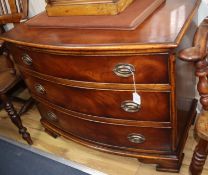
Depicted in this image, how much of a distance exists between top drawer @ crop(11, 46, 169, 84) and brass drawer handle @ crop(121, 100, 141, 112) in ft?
0.40

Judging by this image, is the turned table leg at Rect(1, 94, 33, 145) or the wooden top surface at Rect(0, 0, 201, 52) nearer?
the wooden top surface at Rect(0, 0, 201, 52)

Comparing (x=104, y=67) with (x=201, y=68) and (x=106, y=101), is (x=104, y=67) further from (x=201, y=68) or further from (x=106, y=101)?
(x=201, y=68)

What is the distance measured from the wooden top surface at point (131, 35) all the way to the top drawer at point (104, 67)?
66 mm

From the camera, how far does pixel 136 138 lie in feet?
4.45

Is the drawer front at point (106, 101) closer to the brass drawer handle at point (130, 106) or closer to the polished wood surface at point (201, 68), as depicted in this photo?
the brass drawer handle at point (130, 106)

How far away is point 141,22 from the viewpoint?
3.71 feet

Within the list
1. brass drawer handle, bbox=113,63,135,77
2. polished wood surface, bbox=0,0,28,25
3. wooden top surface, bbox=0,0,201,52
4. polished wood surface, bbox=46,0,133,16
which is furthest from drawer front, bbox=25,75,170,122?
polished wood surface, bbox=0,0,28,25

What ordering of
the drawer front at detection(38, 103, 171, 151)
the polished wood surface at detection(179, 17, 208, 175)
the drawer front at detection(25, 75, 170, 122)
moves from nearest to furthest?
the polished wood surface at detection(179, 17, 208, 175)
the drawer front at detection(25, 75, 170, 122)
the drawer front at detection(38, 103, 171, 151)

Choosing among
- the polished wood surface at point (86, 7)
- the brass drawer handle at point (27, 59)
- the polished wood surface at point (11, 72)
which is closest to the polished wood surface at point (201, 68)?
the polished wood surface at point (86, 7)

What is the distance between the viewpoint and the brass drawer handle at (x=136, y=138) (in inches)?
52.9

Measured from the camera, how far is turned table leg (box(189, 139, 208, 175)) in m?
1.11

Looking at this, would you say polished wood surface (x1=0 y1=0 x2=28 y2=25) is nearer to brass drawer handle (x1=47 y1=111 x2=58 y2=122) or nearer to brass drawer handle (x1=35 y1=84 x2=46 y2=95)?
brass drawer handle (x1=35 y1=84 x2=46 y2=95)

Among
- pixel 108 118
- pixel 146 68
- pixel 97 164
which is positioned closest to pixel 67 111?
pixel 108 118

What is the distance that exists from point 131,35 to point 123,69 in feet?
0.46
